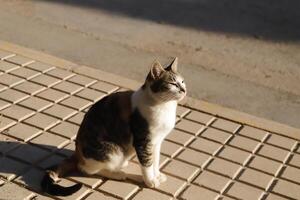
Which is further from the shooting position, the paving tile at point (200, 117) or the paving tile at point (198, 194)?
the paving tile at point (200, 117)

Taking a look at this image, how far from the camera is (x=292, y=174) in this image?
3.40 m

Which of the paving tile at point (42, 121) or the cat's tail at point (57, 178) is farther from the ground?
the paving tile at point (42, 121)

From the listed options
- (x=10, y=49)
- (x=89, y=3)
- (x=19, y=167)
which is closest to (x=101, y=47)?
(x=10, y=49)

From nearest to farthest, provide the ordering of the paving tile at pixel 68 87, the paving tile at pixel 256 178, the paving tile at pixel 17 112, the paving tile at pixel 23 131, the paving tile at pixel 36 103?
1. the paving tile at pixel 256 178
2. the paving tile at pixel 23 131
3. the paving tile at pixel 17 112
4. the paving tile at pixel 36 103
5. the paving tile at pixel 68 87

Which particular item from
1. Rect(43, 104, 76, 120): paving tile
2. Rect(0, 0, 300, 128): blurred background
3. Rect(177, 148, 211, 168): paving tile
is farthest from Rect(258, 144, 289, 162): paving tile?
Rect(43, 104, 76, 120): paving tile

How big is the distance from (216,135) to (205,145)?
0.60 ft

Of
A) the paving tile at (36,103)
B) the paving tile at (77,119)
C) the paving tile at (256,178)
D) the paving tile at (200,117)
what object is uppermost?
the paving tile at (36,103)

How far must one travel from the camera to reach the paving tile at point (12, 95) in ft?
13.1

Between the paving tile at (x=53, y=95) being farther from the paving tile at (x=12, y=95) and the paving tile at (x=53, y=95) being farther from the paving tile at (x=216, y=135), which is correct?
the paving tile at (x=216, y=135)

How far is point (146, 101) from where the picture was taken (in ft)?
9.44

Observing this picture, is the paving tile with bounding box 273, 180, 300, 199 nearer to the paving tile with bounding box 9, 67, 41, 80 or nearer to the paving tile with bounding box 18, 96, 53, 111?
the paving tile with bounding box 18, 96, 53, 111

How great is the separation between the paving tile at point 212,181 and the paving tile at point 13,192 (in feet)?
3.43

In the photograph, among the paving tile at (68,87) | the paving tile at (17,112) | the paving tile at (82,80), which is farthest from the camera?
the paving tile at (82,80)

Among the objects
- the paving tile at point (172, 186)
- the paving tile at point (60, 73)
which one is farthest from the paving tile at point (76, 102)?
the paving tile at point (172, 186)
